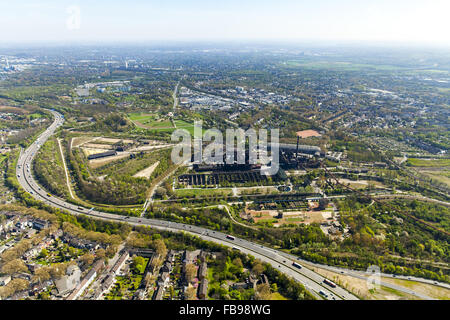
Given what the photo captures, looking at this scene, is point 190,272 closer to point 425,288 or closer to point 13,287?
point 13,287

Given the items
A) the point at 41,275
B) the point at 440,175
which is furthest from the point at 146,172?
the point at 440,175

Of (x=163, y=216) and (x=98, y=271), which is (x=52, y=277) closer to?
(x=98, y=271)

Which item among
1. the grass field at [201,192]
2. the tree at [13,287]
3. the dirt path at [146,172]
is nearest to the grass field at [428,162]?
the grass field at [201,192]

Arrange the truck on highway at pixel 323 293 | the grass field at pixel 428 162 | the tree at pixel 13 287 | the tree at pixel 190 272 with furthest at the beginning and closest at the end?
the grass field at pixel 428 162 < the tree at pixel 190 272 < the truck on highway at pixel 323 293 < the tree at pixel 13 287

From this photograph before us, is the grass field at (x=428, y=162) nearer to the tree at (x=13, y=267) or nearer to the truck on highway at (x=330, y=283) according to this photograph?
the truck on highway at (x=330, y=283)

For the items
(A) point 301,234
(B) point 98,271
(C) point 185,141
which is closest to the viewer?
(B) point 98,271
